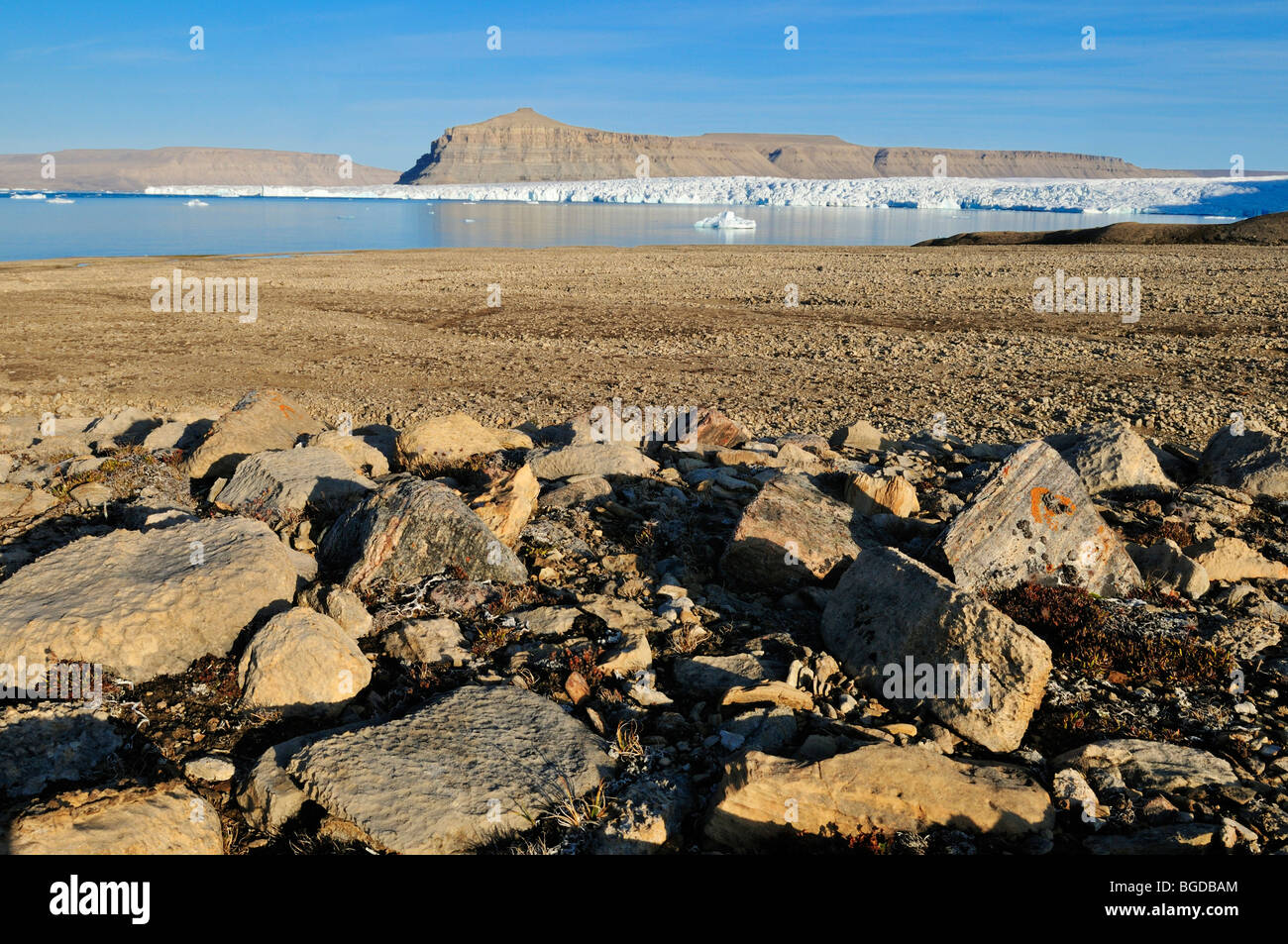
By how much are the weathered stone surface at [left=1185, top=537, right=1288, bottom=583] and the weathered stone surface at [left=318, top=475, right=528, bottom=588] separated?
5164mm

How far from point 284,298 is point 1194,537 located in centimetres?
2493

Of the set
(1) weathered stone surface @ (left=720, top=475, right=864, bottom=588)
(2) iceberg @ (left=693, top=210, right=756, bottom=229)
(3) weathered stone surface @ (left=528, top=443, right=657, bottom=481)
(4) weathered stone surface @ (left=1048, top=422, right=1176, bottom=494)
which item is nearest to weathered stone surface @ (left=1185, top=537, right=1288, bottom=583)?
(4) weathered stone surface @ (left=1048, top=422, right=1176, bottom=494)

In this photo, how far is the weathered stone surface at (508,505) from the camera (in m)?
6.41

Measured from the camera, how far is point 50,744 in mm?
4133

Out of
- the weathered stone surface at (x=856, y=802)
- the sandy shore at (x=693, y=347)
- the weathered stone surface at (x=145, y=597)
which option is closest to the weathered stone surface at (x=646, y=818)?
the weathered stone surface at (x=856, y=802)

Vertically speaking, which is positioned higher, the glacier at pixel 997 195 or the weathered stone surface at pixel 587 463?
the glacier at pixel 997 195

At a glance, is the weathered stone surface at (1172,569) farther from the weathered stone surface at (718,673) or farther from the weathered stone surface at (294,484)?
the weathered stone surface at (294,484)

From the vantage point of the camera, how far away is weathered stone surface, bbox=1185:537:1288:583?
598 centimetres

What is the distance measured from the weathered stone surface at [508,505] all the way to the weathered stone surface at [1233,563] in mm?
5213

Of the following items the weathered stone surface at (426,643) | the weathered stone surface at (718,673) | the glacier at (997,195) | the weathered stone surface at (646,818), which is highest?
the glacier at (997,195)

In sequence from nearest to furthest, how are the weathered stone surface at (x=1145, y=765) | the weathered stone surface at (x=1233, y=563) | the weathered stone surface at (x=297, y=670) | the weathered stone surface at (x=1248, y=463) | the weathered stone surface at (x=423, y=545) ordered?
the weathered stone surface at (x=1145, y=765), the weathered stone surface at (x=297, y=670), the weathered stone surface at (x=423, y=545), the weathered stone surface at (x=1233, y=563), the weathered stone surface at (x=1248, y=463)

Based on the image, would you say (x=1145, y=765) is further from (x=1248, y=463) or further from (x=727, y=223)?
(x=727, y=223)

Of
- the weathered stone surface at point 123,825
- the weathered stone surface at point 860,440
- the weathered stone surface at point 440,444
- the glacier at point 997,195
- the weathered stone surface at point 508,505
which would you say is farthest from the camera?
the glacier at point 997,195
